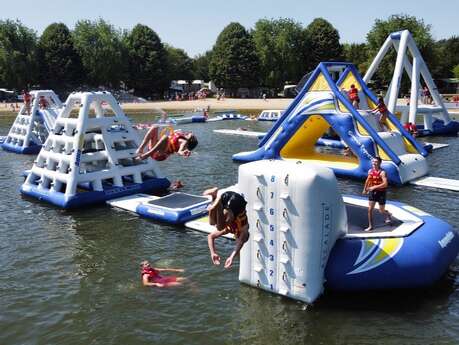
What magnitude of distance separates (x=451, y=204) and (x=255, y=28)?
8639 cm

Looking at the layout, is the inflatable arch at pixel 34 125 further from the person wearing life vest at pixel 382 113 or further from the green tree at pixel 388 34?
the green tree at pixel 388 34

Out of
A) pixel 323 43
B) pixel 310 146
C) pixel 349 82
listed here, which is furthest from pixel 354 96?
pixel 323 43

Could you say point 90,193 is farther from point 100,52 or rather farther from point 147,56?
point 147,56

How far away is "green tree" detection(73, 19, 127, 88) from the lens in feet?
294

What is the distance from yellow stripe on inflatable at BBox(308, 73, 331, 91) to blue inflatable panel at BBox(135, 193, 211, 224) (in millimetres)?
9725

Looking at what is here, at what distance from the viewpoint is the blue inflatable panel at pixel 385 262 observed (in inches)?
404

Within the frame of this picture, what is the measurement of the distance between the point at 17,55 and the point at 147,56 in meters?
24.6

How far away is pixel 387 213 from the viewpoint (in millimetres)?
12336

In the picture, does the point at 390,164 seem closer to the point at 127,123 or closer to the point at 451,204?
the point at 451,204

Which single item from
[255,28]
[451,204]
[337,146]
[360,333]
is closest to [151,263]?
[360,333]

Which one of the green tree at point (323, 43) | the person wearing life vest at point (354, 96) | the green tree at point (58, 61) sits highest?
the green tree at point (323, 43)

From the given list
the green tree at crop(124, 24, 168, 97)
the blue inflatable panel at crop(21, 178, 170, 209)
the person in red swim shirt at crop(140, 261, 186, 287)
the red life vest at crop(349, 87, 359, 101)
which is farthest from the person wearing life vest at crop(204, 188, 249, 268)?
the green tree at crop(124, 24, 168, 97)

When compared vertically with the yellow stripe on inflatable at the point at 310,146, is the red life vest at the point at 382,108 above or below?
above

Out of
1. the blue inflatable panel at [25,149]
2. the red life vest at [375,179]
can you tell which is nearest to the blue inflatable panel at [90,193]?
the red life vest at [375,179]
